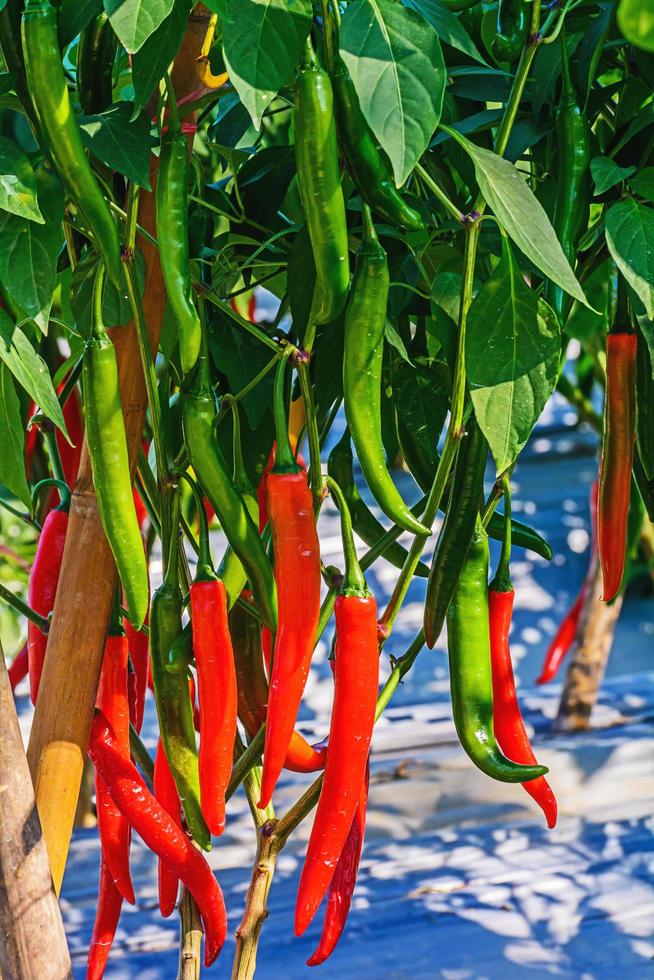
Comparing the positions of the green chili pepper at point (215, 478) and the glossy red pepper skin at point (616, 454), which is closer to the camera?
the green chili pepper at point (215, 478)

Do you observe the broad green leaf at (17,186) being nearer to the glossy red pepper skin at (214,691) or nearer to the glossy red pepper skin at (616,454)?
the glossy red pepper skin at (214,691)

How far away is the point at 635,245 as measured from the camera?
19.2 inches

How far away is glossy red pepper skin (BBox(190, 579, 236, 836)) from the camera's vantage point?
55cm

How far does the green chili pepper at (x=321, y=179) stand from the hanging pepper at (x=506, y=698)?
24 cm

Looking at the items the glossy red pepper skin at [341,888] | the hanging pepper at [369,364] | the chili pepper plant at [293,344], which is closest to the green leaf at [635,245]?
the chili pepper plant at [293,344]

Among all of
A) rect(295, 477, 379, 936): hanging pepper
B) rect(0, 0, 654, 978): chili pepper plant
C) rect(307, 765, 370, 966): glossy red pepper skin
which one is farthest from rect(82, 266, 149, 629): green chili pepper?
rect(307, 765, 370, 966): glossy red pepper skin

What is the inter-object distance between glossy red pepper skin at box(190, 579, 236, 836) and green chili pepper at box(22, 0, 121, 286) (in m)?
0.17

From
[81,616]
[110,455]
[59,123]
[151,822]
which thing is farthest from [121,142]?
[151,822]

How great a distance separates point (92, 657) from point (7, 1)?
0.33m

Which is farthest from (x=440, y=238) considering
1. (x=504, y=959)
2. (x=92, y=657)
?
(x=504, y=959)

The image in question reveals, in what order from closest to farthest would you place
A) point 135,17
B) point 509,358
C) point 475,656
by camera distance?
point 135,17
point 509,358
point 475,656

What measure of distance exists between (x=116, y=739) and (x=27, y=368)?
27cm

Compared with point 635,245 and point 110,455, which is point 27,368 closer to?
point 110,455

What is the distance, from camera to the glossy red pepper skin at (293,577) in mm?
532
